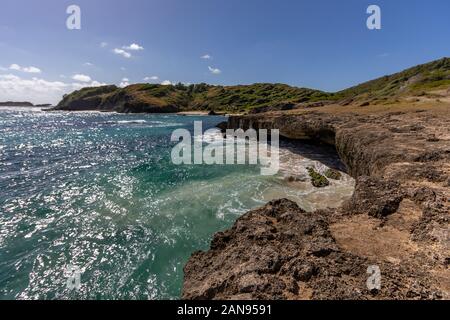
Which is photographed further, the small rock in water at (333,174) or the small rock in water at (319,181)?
the small rock in water at (333,174)

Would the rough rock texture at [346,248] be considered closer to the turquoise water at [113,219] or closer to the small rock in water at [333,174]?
the turquoise water at [113,219]

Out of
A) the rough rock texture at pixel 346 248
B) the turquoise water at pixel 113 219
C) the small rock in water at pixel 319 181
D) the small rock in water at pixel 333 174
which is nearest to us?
the rough rock texture at pixel 346 248

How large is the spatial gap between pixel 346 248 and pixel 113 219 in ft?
49.8

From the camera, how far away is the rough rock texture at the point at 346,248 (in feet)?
19.7

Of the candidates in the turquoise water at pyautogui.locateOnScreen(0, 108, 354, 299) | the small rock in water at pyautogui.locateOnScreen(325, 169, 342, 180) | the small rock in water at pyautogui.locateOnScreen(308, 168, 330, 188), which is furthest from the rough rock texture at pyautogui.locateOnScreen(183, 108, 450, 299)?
the small rock in water at pyautogui.locateOnScreen(325, 169, 342, 180)

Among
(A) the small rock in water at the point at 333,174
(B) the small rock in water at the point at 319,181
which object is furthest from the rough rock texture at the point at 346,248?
(A) the small rock in water at the point at 333,174

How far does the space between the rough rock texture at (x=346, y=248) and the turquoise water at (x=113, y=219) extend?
5.34 m

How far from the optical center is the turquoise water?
12.2m

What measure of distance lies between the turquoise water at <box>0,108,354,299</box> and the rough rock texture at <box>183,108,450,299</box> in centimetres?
534

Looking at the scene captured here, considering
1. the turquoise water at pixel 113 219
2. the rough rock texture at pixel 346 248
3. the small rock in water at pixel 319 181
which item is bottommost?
the turquoise water at pixel 113 219

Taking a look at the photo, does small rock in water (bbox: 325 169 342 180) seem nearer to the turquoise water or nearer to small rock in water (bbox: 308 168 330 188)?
small rock in water (bbox: 308 168 330 188)

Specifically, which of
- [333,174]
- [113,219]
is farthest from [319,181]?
[113,219]

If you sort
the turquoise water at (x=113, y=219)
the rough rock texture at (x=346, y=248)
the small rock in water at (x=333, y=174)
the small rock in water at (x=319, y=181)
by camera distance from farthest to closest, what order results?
the small rock in water at (x=333, y=174) → the small rock in water at (x=319, y=181) → the turquoise water at (x=113, y=219) → the rough rock texture at (x=346, y=248)

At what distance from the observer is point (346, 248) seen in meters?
7.57
